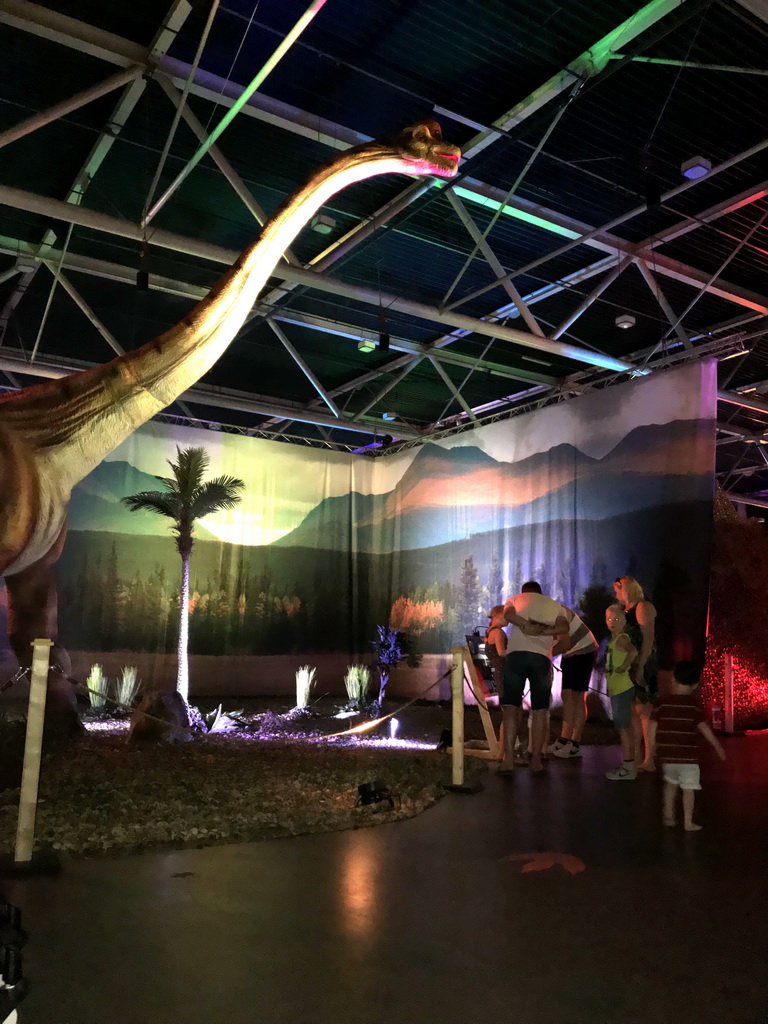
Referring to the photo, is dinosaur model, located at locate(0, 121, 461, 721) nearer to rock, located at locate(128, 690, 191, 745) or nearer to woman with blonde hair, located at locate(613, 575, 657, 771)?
rock, located at locate(128, 690, 191, 745)

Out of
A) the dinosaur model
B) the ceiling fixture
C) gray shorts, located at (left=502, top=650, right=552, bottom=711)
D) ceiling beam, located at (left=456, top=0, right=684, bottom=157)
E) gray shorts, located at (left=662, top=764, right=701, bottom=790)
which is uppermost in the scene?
ceiling beam, located at (left=456, top=0, right=684, bottom=157)

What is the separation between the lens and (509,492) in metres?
11.8

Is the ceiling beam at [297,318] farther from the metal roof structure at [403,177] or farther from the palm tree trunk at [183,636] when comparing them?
the palm tree trunk at [183,636]

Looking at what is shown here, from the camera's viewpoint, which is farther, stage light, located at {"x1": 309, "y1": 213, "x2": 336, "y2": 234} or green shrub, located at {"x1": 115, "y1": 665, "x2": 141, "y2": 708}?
green shrub, located at {"x1": 115, "y1": 665, "x2": 141, "y2": 708}

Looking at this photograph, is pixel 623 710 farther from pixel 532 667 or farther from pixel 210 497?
pixel 210 497

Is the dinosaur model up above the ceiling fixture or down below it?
below

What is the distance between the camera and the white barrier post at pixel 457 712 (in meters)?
5.12

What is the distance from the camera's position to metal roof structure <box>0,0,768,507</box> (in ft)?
18.1

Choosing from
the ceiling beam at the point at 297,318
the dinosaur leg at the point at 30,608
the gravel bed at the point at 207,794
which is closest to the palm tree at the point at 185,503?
the ceiling beam at the point at 297,318

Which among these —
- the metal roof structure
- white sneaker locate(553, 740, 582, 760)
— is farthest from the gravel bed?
the metal roof structure

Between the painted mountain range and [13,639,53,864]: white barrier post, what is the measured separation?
746 cm

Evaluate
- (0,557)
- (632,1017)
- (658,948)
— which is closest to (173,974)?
(632,1017)

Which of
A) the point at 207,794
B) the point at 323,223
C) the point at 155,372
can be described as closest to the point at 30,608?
the point at 207,794

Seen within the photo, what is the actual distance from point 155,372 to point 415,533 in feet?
33.8
